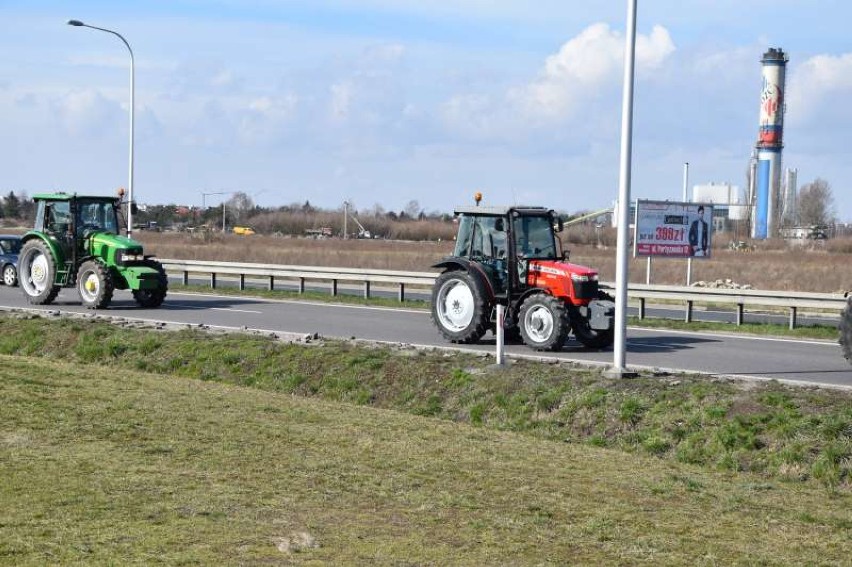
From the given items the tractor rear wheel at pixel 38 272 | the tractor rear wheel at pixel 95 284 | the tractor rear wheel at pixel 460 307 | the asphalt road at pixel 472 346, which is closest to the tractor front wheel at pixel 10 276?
the asphalt road at pixel 472 346

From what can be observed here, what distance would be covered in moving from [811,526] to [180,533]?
4717 mm

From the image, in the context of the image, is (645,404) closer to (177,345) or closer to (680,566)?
(680,566)

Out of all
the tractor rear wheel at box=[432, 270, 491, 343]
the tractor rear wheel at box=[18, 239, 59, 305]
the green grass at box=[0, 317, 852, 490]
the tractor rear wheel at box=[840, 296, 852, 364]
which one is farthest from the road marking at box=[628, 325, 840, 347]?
the tractor rear wheel at box=[18, 239, 59, 305]

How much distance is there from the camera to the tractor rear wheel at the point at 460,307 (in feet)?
64.6

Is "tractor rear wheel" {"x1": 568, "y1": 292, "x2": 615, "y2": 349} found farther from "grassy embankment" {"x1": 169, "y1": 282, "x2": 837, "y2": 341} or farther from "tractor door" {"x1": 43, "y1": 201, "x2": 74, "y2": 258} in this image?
"tractor door" {"x1": 43, "y1": 201, "x2": 74, "y2": 258}

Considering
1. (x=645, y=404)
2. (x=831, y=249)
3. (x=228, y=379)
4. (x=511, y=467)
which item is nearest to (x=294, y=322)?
(x=228, y=379)

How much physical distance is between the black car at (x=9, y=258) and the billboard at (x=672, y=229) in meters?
18.4

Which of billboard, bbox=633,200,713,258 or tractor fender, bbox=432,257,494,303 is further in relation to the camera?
billboard, bbox=633,200,713,258

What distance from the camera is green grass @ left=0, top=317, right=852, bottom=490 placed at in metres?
12.1

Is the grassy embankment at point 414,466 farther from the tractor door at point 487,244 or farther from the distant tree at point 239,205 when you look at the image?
the distant tree at point 239,205

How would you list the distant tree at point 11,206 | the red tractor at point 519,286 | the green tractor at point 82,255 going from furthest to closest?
the distant tree at point 11,206, the green tractor at point 82,255, the red tractor at point 519,286

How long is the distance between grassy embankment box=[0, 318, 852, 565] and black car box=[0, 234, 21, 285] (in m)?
20.5

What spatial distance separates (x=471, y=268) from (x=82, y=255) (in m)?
11.5

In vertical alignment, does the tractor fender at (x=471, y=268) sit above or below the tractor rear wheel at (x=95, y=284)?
above
